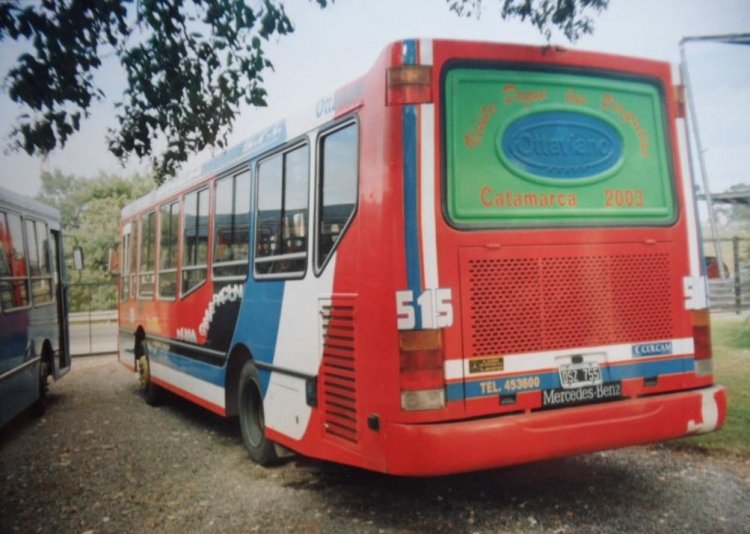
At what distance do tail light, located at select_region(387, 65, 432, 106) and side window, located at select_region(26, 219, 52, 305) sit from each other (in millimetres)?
6768

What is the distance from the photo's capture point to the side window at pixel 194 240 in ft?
25.6

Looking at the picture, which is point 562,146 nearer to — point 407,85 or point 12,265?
point 407,85

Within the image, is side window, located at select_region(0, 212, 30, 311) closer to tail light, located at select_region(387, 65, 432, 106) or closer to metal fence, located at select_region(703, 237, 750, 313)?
tail light, located at select_region(387, 65, 432, 106)

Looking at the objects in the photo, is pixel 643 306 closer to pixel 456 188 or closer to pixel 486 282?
pixel 486 282

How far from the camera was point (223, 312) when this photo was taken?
7059mm

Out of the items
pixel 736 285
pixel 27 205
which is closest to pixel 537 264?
pixel 27 205

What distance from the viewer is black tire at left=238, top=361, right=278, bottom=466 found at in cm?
634

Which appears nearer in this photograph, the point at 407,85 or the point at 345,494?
the point at 407,85

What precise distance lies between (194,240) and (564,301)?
15.9ft

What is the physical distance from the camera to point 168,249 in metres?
9.21

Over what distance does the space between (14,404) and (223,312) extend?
3.07m

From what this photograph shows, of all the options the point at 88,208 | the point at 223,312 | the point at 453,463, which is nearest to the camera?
the point at 453,463

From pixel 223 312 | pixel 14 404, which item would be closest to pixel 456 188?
pixel 223 312

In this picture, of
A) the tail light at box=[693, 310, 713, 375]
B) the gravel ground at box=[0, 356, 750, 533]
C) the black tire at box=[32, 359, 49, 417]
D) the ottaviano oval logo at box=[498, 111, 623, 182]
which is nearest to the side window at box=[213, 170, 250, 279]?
the gravel ground at box=[0, 356, 750, 533]
